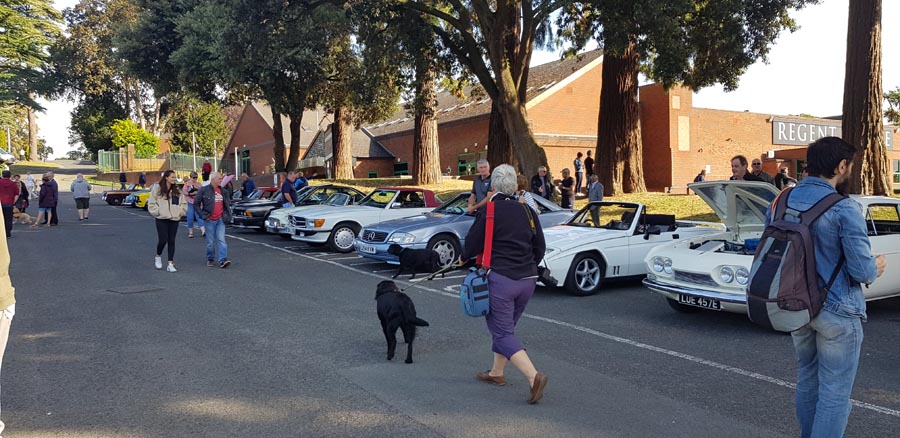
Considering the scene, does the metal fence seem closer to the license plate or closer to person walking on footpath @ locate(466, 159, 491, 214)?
person walking on footpath @ locate(466, 159, 491, 214)

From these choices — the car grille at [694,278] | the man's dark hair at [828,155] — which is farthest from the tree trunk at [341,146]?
the man's dark hair at [828,155]

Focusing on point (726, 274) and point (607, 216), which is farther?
point (607, 216)

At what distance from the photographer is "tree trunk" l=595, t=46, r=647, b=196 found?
818 inches

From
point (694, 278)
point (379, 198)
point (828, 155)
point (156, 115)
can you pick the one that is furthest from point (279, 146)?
point (156, 115)

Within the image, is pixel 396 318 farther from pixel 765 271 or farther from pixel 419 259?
pixel 765 271

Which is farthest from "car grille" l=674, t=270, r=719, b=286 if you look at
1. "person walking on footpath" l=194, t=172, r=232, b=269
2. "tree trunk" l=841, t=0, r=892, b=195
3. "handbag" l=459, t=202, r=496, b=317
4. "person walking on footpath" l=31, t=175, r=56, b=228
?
"person walking on footpath" l=31, t=175, r=56, b=228

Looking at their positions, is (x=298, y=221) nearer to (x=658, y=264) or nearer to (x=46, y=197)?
(x=658, y=264)

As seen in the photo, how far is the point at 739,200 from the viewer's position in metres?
8.15

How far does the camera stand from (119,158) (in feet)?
187

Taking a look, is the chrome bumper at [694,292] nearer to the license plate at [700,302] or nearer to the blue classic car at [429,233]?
the license plate at [700,302]

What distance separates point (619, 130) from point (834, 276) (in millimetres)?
18105

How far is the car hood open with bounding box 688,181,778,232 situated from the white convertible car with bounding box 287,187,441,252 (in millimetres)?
7129

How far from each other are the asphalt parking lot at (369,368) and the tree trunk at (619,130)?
11.5 metres

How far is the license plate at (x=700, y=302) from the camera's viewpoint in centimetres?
730
